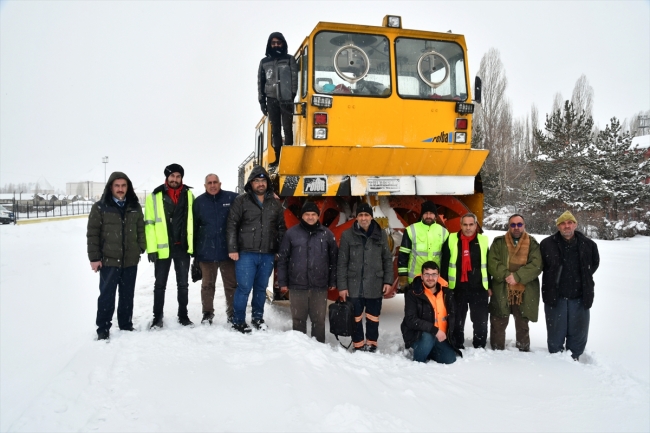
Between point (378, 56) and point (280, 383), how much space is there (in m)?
4.24

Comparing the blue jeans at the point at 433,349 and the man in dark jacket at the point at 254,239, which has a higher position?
the man in dark jacket at the point at 254,239

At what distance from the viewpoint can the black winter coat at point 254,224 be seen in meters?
5.00

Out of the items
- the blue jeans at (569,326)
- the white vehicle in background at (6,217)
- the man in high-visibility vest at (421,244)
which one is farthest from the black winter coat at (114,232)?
the white vehicle in background at (6,217)

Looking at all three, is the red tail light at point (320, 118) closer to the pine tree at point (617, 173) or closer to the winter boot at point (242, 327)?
the winter boot at point (242, 327)

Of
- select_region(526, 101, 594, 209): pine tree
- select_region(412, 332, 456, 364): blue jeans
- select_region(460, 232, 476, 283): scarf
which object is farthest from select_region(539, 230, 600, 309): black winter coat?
select_region(526, 101, 594, 209): pine tree

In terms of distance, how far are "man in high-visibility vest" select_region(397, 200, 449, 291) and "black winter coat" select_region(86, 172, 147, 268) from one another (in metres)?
2.83

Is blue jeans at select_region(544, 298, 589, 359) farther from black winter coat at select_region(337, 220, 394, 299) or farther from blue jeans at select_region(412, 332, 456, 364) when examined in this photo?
black winter coat at select_region(337, 220, 394, 299)

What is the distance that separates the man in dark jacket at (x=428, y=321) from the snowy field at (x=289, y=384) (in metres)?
0.17

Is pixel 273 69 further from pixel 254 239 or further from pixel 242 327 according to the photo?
pixel 242 327

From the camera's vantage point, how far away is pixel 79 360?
3.86 m

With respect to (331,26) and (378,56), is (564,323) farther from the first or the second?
(331,26)

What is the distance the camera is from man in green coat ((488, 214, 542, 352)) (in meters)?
4.89

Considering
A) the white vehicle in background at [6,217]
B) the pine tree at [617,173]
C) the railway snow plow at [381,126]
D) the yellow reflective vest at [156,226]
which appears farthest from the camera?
the white vehicle in background at [6,217]

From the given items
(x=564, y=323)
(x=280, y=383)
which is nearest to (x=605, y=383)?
(x=564, y=323)
